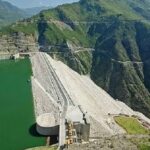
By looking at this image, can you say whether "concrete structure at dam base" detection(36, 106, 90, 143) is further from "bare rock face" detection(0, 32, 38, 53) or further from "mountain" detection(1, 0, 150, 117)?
"bare rock face" detection(0, 32, 38, 53)

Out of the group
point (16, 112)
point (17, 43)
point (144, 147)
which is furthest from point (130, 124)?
point (17, 43)

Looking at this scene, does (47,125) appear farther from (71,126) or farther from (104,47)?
(104,47)

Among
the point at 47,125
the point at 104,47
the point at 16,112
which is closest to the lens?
the point at 47,125

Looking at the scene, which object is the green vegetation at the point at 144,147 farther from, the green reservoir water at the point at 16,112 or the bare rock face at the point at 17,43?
the bare rock face at the point at 17,43

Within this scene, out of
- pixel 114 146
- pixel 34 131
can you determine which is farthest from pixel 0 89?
pixel 114 146

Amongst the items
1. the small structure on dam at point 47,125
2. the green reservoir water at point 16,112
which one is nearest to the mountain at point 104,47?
the green reservoir water at point 16,112

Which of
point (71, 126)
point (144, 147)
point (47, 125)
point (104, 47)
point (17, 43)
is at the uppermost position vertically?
point (17, 43)
